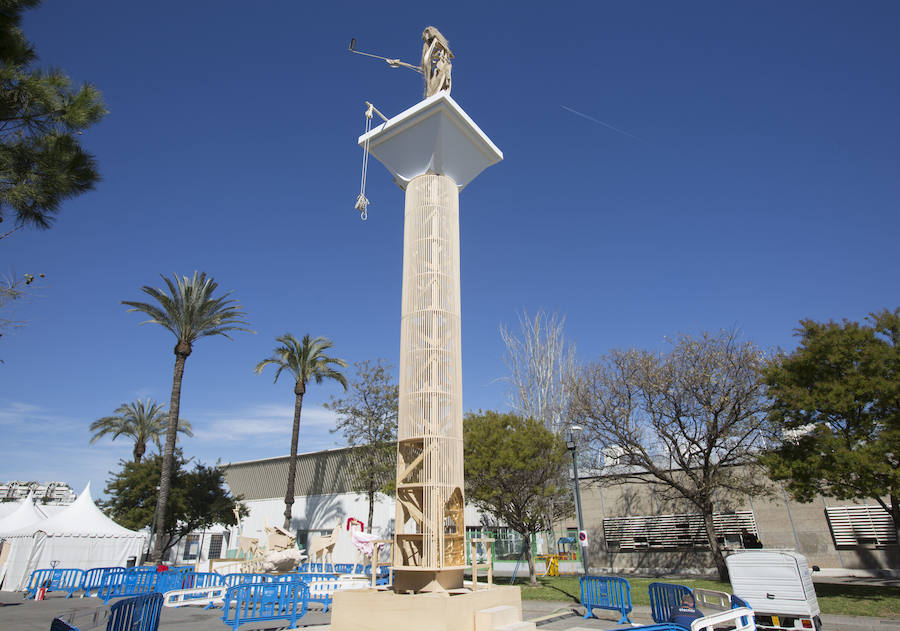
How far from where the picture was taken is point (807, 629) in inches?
386

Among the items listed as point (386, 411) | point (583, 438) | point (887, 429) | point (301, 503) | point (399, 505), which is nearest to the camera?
point (399, 505)

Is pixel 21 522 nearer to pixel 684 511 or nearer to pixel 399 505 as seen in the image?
pixel 399 505

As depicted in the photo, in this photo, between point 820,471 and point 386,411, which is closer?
point 820,471

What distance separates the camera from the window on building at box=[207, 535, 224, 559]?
42.3m

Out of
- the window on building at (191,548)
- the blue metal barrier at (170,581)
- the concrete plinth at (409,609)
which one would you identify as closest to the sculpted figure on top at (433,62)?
the concrete plinth at (409,609)

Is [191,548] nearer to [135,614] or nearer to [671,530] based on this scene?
[671,530]

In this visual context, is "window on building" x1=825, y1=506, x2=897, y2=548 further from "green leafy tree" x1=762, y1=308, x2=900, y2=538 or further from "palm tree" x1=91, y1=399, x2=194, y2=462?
"palm tree" x1=91, y1=399, x2=194, y2=462

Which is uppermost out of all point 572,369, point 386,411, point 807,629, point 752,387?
point 572,369

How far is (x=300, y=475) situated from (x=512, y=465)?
87.9 ft

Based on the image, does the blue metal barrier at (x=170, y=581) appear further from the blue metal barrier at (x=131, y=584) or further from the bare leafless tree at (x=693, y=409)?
the bare leafless tree at (x=693, y=409)

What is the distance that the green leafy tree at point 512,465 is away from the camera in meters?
21.1

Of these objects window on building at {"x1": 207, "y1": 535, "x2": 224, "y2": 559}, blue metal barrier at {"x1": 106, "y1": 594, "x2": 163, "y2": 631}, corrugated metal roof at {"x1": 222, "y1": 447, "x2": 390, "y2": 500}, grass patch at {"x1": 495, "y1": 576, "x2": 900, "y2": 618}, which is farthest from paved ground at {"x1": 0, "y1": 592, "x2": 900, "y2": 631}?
window on building at {"x1": 207, "y1": 535, "x2": 224, "y2": 559}

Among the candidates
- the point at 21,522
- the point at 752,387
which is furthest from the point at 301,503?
the point at 752,387

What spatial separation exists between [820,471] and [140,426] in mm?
40896
